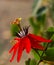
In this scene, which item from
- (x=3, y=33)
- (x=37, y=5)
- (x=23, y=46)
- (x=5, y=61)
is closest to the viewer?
(x=23, y=46)

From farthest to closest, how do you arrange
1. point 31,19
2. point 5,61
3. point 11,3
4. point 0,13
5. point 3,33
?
point 11,3
point 0,13
point 3,33
point 5,61
point 31,19

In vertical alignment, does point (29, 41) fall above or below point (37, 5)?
above

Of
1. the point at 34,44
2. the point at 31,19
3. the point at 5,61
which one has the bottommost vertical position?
the point at 5,61

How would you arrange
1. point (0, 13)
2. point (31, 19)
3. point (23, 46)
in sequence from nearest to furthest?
point (23, 46), point (31, 19), point (0, 13)

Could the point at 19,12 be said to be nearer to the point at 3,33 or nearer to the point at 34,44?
the point at 3,33

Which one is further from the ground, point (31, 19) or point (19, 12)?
point (31, 19)

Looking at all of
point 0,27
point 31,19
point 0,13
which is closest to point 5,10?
point 0,13

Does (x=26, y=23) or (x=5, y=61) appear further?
(x=26, y=23)

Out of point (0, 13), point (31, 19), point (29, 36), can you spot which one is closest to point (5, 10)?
point (0, 13)

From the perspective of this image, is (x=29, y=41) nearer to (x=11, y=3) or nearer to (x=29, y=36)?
(x=29, y=36)
